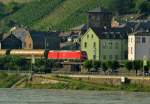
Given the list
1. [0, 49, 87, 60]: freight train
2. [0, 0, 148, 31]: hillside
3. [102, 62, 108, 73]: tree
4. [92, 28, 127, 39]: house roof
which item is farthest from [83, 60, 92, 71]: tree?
[0, 0, 148, 31]: hillside

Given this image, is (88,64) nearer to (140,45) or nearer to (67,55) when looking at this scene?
(67,55)

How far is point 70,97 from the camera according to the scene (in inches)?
3346

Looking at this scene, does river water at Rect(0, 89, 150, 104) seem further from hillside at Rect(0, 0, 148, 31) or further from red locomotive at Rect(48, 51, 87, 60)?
hillside at Rect(0, 0, 148, 31)

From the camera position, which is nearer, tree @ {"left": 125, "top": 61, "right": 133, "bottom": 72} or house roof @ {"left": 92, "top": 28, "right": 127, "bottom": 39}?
tree @ {"left": 125, "top": 61, "right": 133, "bottom": 72}

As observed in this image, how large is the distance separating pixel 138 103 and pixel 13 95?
15360 millimetres

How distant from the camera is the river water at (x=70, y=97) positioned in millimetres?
79500

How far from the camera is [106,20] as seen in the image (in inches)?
6201

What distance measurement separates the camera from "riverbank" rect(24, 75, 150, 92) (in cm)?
9650

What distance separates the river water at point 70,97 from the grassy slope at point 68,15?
292 feet

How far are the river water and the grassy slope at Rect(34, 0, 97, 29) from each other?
89049mm

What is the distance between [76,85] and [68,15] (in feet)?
291

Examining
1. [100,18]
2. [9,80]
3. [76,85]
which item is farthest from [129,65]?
[100,18]

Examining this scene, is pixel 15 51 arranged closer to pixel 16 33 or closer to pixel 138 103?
pixel 16 33

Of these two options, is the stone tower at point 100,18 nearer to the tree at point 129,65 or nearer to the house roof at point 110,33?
the house roof at point 110,33
